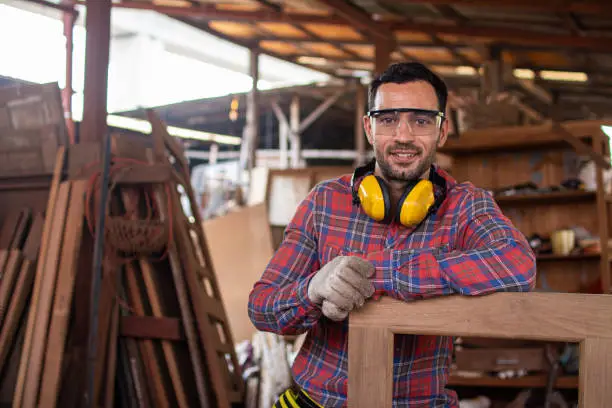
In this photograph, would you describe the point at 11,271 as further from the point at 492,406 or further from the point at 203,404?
the point at 492,406

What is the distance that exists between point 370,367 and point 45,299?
9.76 ft

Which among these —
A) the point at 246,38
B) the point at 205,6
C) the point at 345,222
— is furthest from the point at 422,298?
the point at 246,38

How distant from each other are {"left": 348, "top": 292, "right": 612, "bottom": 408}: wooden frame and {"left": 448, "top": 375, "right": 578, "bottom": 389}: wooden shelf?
4.22 m

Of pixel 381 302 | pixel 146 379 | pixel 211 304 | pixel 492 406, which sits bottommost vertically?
pixel 492 406

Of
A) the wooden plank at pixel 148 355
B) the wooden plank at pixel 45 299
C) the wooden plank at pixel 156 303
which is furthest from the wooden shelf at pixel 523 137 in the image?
the wooden plank at pixel 45 299

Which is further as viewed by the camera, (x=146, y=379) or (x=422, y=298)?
(x=146, y=379)

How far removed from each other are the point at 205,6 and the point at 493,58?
377 centimetres

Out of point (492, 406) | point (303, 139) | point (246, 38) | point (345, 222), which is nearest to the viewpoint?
point (345, 222)

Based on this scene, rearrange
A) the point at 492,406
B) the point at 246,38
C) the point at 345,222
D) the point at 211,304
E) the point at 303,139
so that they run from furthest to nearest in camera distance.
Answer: the point at 303,139
the point at 246,38
the point at 492,406
the point at 211,304
the point at 345,222

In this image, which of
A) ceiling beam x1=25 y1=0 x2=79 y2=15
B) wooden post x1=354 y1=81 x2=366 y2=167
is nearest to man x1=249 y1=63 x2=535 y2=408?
ceiling beam x1=25 y1=0 x2=79 y2=15

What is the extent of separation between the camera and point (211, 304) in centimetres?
485

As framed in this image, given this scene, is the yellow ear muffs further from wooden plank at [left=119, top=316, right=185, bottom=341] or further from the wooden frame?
wooden plank at [left=119, top=316, right=185, bottom=341]

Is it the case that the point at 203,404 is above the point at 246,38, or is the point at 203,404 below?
below

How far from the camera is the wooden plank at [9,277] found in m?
4.23
